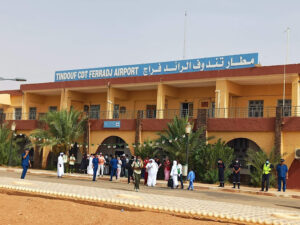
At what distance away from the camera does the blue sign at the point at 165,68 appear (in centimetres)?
2897

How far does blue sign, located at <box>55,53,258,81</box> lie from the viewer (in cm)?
2897

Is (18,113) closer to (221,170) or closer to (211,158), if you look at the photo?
(211,158)

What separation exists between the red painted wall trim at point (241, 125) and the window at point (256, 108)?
3968 mm

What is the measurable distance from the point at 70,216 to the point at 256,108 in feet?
73.0

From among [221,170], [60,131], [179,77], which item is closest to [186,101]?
[179,77]

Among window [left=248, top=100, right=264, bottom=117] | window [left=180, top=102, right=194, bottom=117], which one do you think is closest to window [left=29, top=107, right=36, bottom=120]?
window [left=180, top=102, right=194, bottom=117]

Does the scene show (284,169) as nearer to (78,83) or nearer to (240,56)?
(240,56)

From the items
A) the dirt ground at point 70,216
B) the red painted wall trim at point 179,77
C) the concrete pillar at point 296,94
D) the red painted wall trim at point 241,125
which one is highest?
the red painted wall trim at point 179,77

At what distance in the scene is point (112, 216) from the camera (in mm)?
9609

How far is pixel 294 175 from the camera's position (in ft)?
79.1

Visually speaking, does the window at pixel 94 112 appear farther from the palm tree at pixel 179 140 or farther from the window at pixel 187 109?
the palm tree at pixel 179 140

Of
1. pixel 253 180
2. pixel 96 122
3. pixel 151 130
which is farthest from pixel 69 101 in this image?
pixel 253 180

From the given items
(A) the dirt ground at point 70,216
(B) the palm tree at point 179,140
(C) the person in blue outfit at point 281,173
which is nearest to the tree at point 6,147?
(B) the palm tree at point 179,140

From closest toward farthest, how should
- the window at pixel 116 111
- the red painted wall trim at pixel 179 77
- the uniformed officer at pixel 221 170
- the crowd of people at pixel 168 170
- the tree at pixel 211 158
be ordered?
the crowd of people at pixel 168 170
the uniformed officer at pixel 221 170
the tree at pixel 211 158
the red painted wall trim at pixel 179 77
the window at pixel 116 111
